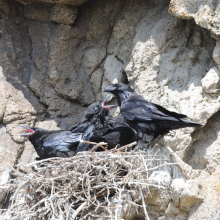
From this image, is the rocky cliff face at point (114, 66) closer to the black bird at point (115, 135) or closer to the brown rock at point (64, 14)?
the brown rock at point (64, 14)

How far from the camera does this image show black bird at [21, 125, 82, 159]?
550 cm

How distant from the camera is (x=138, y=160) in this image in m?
4.71

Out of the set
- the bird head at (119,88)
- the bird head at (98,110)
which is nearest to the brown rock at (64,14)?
the bird head at (119,88)

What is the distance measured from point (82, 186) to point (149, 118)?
4.19 feet

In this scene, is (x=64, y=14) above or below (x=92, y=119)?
above

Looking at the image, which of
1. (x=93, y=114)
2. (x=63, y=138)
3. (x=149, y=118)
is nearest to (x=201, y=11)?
(x=149, y=118)

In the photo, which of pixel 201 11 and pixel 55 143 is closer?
pixel 201 11

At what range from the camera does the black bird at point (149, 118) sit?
4.65 metres

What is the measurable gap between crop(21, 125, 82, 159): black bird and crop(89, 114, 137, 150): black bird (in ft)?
0.95

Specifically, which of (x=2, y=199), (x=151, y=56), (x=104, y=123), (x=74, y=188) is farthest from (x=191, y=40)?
(x=2, y=199)

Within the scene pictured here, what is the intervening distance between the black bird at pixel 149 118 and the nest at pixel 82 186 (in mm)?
453

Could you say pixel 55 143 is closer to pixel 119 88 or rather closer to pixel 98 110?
pixel 98 110

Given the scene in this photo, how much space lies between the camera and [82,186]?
4.27 m

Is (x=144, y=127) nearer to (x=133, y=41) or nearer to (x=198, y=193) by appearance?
(x=198, y=193)
